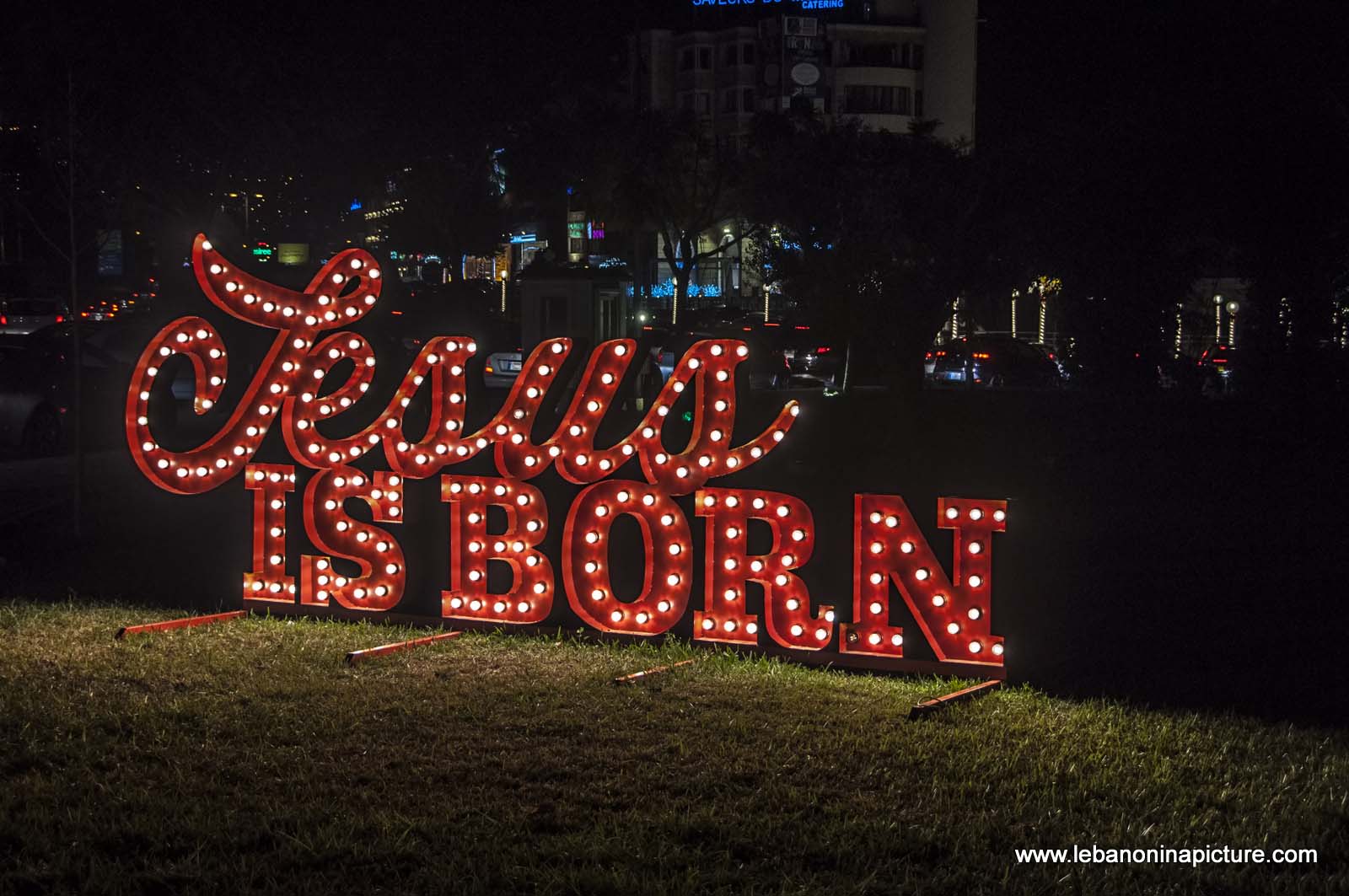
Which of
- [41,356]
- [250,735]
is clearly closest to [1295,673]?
[250,735]

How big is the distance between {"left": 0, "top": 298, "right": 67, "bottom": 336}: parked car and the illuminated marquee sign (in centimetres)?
3624

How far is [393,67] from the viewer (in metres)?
44.5

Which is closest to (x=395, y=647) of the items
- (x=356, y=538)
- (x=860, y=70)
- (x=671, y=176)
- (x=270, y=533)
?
(x=356, y=538)

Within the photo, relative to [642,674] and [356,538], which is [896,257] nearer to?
[356,538]

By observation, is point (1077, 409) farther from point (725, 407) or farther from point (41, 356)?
point (41, 356)

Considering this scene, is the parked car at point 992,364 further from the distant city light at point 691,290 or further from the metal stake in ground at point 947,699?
the distant city light at point 691,290

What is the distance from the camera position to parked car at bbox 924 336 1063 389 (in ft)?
124

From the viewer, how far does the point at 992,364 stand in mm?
38562

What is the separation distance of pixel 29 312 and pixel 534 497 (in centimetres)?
4524

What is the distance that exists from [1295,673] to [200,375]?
6982 mm

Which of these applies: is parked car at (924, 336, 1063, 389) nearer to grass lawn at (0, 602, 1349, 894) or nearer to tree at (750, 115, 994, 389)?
tree at (750, 115, 994, 389)

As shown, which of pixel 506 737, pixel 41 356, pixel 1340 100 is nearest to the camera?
pixel 506 737

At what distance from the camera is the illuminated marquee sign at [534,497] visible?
27.9 feet

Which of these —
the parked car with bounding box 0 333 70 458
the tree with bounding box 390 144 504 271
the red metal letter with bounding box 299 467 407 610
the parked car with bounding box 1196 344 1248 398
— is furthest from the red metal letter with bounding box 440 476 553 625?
the tree with bounding box 390 144 504 271
